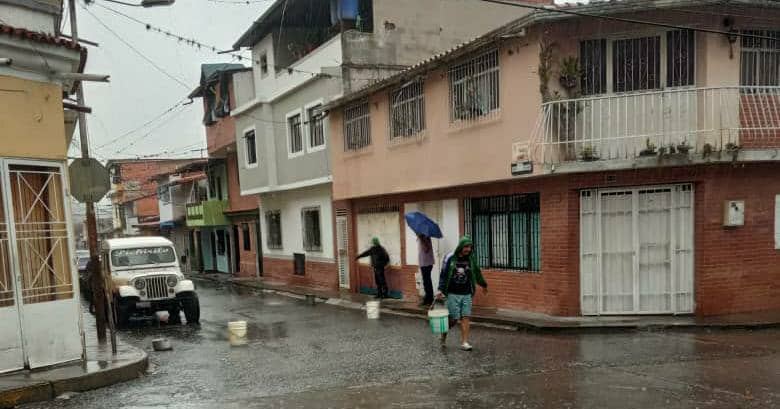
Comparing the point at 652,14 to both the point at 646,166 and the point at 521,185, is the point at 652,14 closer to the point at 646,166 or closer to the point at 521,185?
the point at 646,166

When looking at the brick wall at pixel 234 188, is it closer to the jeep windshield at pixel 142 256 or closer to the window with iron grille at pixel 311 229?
the window with iron grille at pixel 311 229

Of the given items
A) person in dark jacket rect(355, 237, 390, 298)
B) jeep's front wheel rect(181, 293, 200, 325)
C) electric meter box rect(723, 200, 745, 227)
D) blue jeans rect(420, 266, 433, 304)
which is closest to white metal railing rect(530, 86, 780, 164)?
electric meter box rect(723, 200, 745, 227)

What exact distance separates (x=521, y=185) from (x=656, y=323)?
3.55 metres

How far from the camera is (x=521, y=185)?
1155 centimetres

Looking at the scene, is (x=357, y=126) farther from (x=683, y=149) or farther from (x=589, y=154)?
(x=683, y=149)

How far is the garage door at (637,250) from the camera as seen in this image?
10.4 metres

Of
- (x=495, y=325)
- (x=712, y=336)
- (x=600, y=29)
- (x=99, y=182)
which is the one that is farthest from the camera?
(x=495, y=325)

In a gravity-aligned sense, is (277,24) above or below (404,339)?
above

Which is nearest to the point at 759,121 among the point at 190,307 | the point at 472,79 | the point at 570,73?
the point at 570,73

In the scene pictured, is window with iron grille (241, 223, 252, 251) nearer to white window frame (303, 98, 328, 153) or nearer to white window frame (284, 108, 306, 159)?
white window frame (284, 108, 306, 159)

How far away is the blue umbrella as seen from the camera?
43.2ft

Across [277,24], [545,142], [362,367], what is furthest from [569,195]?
[277,24]

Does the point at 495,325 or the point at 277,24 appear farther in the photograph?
the point at 277,24

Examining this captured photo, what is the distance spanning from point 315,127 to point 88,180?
1040cm
